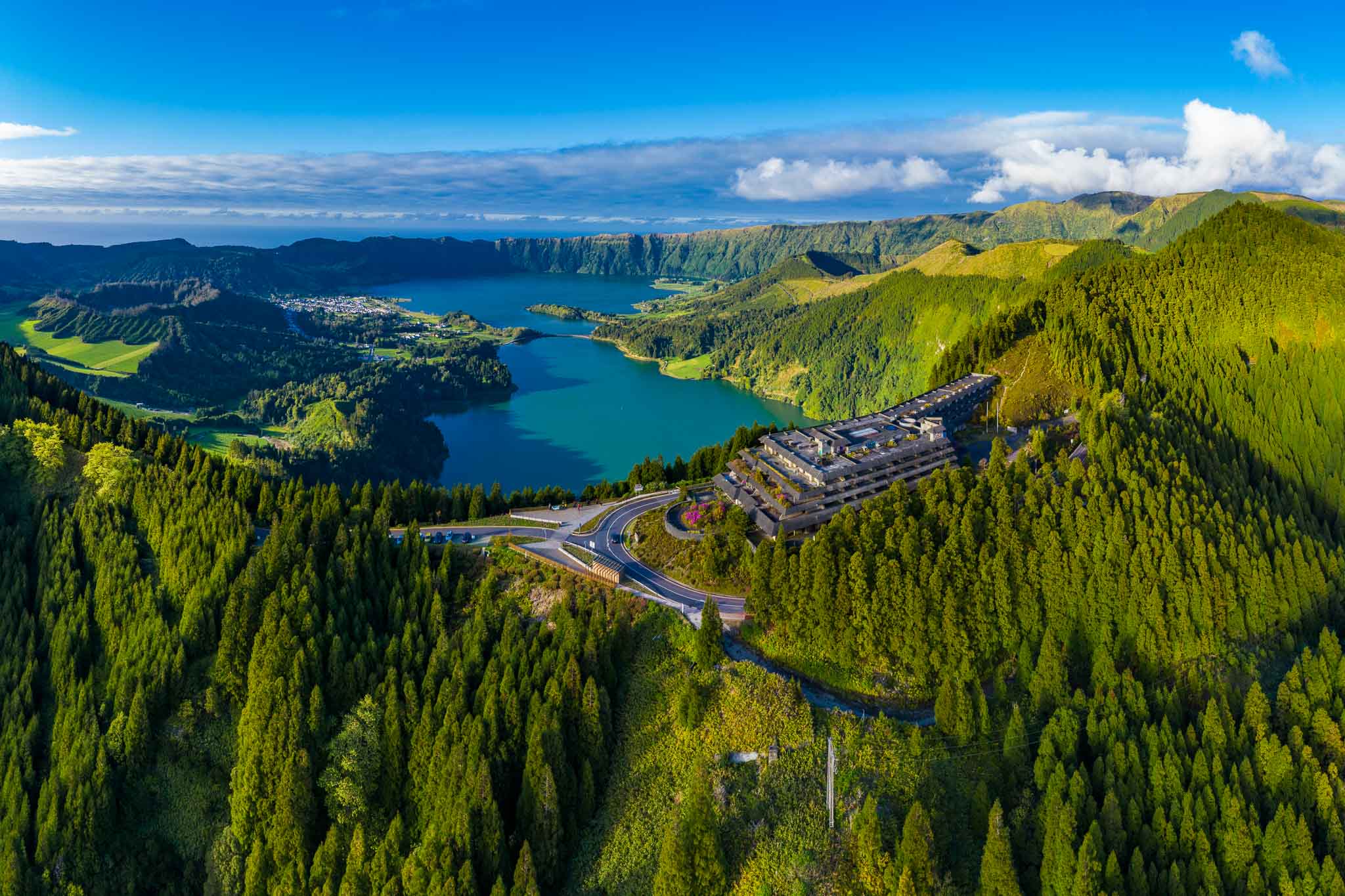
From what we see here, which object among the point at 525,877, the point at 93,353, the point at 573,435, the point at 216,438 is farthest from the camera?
the point at 93,353

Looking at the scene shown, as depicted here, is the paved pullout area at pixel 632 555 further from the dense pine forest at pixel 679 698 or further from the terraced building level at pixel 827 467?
the terraced building level at pixel 827 467

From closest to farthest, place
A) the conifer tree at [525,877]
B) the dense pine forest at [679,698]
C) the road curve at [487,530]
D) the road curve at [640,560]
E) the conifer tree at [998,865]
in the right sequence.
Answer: the conifer tree at [998,865] → the conifer tree at [525,877] → the dense pine forest at [679,698] → the road curve at [640,560] → the road curve at [487,530]

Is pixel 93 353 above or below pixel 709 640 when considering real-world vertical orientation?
above

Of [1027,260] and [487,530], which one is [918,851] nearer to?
[487,530]

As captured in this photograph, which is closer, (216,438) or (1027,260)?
(216,438)

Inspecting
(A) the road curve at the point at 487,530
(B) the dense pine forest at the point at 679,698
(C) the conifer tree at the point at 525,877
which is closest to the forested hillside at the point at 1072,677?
(B) the dense pine forest at the point at 679,698

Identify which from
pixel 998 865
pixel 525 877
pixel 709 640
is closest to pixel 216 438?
pixel 709 640

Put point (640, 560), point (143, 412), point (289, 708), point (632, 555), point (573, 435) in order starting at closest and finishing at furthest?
point (289, 708) < point (640, 560) < point (632, 555) < point (143, 412) < point (573, 435)
